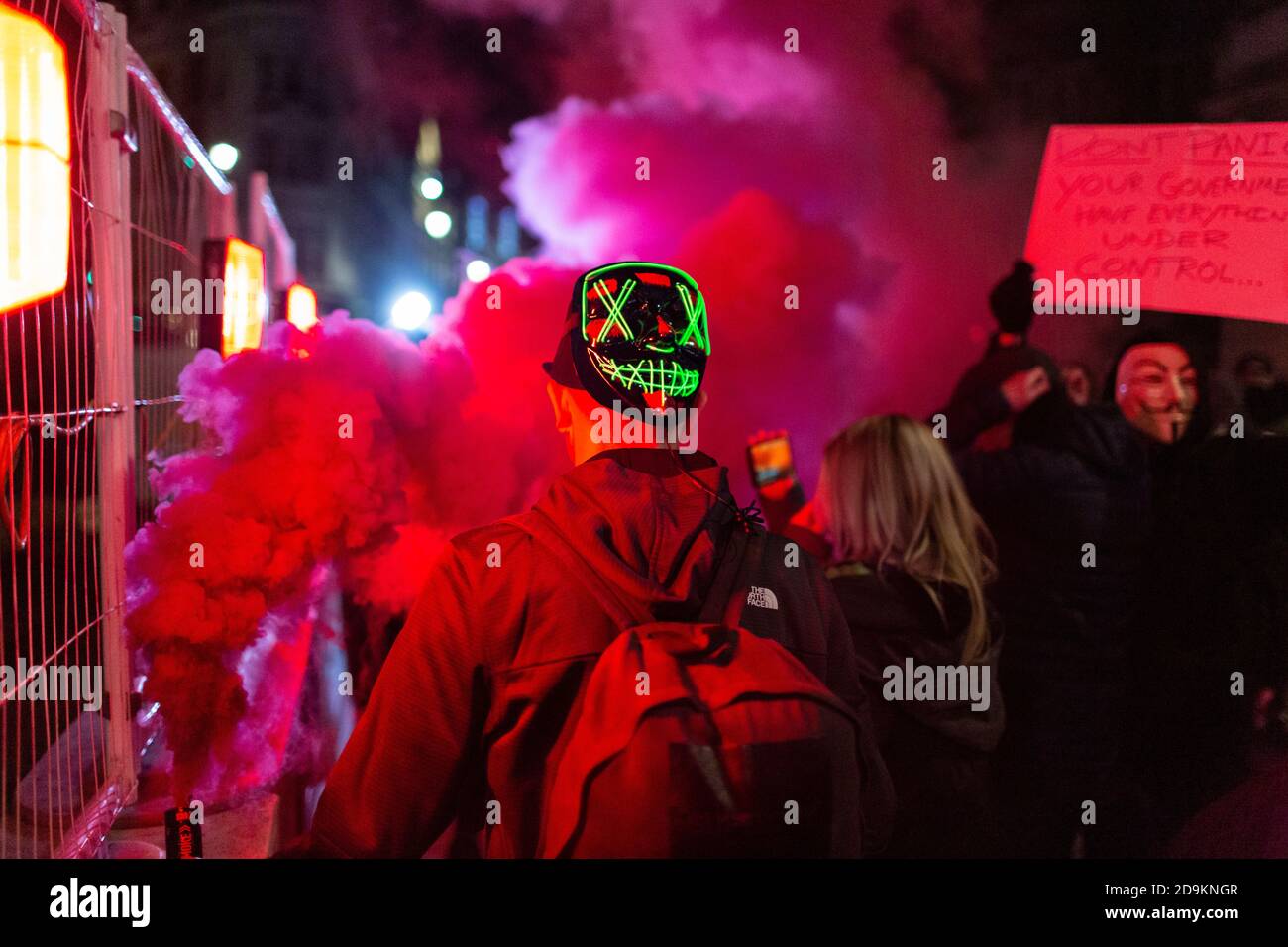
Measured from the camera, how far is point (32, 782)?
7.13 feet

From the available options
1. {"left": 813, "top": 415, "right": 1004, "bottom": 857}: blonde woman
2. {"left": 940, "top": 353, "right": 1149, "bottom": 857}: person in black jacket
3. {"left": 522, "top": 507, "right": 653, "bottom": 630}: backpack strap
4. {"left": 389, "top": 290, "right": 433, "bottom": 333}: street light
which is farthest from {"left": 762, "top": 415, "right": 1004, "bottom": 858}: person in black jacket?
{"left": 389, "top": 290, "right": 433, "bottom": 333}: street light

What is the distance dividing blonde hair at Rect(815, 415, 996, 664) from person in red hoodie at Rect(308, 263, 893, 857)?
35.3 inches

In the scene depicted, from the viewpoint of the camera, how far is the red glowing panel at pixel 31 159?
1800 millimetres

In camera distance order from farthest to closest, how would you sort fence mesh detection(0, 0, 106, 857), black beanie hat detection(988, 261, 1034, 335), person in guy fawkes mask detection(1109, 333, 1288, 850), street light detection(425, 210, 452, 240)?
street light detection(425, 210, 452, 240), black beanie hat detection(988, 261, 1034, 335), person in guy fawkes mask detection(1109, 333, 1288, 850), fence mesh detection(0, 0, 106, 857)

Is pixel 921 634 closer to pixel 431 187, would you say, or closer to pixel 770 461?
pixel 770 461

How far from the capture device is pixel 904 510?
8.46 ft

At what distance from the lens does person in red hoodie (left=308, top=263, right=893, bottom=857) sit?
1.57 metres

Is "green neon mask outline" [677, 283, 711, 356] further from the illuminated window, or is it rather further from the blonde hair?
the illuminated window

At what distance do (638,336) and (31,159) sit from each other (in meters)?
1.19

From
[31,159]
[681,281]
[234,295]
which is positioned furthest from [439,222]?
[681,281]

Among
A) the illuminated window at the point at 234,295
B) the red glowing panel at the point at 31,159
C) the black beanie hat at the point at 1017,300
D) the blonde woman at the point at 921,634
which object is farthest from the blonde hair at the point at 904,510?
the red glowing panel at the point at 31,159
